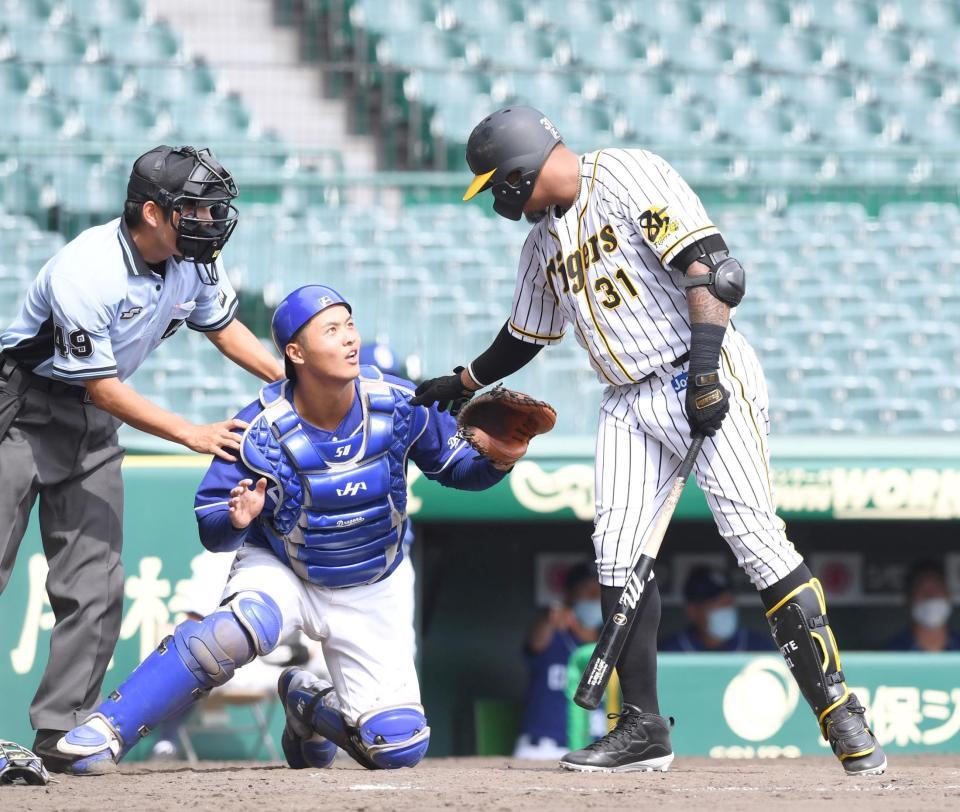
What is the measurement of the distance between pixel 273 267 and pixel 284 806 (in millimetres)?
5169

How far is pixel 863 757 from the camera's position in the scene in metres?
3.81

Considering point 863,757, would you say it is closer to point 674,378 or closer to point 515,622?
point 674,378

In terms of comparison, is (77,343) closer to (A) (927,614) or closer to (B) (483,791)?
(B) (483,791)

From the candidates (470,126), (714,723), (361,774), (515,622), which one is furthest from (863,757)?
(470,126)

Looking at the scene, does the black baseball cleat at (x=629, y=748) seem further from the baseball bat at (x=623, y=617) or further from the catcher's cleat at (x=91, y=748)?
the catcher's cleat at (x=91, y=748)

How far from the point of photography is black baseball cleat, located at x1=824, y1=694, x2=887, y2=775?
382 cm

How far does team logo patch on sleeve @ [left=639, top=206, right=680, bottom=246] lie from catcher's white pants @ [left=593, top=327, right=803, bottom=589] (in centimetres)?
36

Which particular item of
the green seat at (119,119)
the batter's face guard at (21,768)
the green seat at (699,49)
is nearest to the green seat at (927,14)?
the green seat at (699,49)

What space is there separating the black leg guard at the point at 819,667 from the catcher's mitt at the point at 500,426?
813 mm

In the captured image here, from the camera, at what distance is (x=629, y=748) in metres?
3.98

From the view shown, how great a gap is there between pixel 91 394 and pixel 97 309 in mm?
242

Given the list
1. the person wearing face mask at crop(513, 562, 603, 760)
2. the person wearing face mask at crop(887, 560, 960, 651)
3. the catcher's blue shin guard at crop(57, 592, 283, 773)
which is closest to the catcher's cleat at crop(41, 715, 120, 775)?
the catcher's blue shin guard at crop(57, 592, 283, 773)

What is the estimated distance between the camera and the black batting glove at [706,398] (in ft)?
12.3

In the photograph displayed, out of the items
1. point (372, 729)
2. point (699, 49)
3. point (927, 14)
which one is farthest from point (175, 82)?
point (372, 729)
